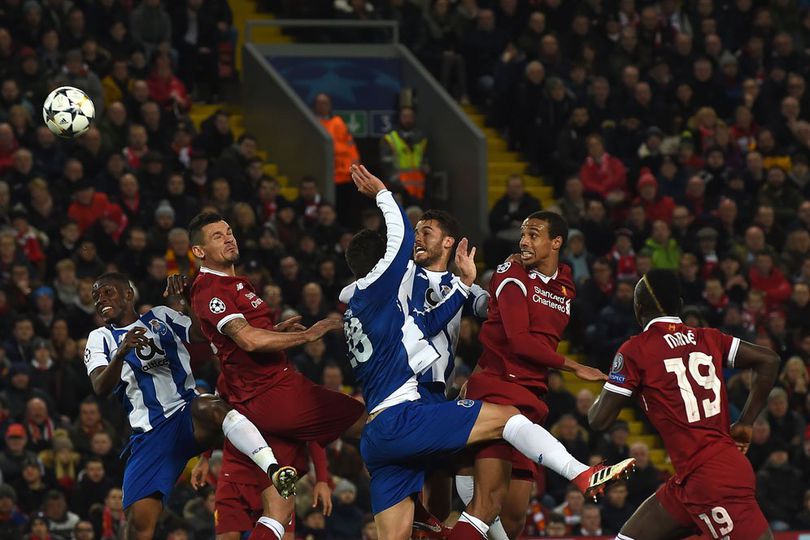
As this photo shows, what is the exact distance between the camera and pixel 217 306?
10.5 metres

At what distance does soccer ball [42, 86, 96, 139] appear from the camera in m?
14.2

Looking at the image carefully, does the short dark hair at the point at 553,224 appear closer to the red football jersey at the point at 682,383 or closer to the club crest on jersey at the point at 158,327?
the red football jersey at the point at 682,383

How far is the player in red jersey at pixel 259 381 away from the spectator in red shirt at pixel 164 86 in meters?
9.56

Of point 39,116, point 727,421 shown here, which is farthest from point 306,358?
point 727,421

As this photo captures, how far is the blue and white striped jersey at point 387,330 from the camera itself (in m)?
10.0

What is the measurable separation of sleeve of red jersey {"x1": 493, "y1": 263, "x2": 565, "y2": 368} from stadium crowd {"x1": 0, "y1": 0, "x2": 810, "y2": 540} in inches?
223

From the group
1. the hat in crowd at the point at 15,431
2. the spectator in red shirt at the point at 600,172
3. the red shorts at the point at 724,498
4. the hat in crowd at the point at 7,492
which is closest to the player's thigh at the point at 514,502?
the red shorts at the point at 724,498

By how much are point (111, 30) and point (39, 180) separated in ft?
10.9

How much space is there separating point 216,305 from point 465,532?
6.91 feet

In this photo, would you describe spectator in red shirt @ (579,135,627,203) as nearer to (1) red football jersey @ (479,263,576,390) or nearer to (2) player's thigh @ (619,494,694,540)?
(1) red football jersey @ (479,263,576,390)

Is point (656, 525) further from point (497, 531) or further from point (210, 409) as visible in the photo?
point (210, 409)

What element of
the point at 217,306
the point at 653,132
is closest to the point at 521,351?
the point at 217,306

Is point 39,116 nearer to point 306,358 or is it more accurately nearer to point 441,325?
point 306,358

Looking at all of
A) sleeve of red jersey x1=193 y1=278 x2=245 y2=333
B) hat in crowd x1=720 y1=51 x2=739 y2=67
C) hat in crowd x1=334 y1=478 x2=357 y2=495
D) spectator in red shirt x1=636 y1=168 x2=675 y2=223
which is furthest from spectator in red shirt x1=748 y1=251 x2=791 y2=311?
sleeve of red jersey x1=193 y1=278 x2=245 y2=333
